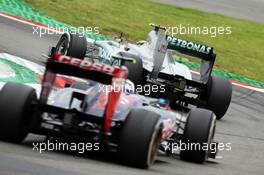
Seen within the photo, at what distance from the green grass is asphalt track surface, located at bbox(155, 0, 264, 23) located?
2.26 feet

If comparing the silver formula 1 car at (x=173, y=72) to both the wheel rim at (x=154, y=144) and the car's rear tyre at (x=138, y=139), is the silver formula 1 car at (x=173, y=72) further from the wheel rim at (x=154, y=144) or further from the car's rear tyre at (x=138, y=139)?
the car's rear tyre at (x=138, y=139)

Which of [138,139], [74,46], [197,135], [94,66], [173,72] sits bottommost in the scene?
[138,139]

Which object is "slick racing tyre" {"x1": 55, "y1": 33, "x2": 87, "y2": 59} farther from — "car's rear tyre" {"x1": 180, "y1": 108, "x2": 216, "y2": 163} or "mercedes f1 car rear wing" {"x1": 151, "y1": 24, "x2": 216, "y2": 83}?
"car's rear tyre" {"x1": 180, "y1": 108, "x2": 216, "y2": 163}

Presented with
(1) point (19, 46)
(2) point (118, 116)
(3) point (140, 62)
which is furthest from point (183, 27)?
(2) point (118, 116)

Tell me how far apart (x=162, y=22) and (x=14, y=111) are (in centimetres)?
1875

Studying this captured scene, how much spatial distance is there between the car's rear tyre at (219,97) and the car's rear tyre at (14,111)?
7.70 meters

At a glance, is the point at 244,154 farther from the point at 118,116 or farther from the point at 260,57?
the point at 260,57

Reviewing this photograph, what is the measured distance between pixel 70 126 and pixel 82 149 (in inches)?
26.1

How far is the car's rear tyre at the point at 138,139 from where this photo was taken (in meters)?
10.2

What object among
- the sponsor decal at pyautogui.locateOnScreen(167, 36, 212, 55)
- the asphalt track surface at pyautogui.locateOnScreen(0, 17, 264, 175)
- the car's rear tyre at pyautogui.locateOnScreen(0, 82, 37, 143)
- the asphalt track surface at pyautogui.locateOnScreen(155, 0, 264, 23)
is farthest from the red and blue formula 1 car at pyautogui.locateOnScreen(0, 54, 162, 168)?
the asphalt track surface at pyautogui.locateOnScreen(155, 0, 264, 23)

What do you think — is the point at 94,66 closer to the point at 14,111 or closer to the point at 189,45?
the point at 14,111

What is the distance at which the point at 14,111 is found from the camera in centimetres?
1031

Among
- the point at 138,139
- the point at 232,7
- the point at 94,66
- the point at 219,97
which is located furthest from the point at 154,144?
the point at 232,7

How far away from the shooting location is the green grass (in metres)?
26.1
